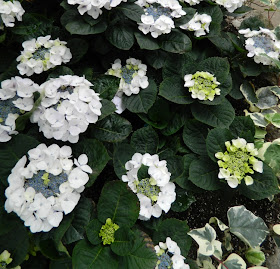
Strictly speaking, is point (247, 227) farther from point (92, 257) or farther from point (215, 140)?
point (92, 257)

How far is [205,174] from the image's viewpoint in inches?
54.9

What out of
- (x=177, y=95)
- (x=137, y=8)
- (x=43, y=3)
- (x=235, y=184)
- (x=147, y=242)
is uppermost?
(x=137, y=8)

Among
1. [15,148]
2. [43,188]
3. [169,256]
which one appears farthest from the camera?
[169,256]

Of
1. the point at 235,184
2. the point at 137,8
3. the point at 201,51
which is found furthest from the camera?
the point at 201,51

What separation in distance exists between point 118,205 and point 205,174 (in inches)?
16.8

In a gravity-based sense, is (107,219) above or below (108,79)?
below

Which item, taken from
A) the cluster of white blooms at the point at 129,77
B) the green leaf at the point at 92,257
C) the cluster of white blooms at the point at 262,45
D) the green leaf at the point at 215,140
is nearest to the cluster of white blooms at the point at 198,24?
the cluster of white blooms at the point at 262,45

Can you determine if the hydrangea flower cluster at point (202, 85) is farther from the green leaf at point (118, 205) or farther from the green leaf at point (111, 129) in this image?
the green leaf at point (118, 205)

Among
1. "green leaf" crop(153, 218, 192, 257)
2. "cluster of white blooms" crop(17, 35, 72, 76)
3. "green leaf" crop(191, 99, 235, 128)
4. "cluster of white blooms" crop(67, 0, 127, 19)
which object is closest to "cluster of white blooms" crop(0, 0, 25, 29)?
"cluster of white blooms" crop(17, 35, 72, 76)

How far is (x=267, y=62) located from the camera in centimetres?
162

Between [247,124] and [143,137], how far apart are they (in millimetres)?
482

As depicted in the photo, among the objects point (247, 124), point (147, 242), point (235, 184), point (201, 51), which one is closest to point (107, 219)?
point (147, 242)

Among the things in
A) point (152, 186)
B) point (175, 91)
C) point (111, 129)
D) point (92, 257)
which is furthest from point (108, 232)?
point (175, 91)

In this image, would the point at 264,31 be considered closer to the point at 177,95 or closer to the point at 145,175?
the point at 177,95
